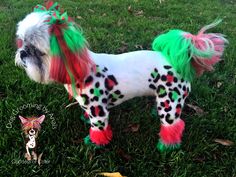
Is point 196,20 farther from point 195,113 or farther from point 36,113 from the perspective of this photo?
point 36,113

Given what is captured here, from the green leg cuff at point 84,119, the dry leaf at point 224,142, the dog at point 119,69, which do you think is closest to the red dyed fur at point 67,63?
the dog at point 119,69

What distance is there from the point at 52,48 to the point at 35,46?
0.12 meters

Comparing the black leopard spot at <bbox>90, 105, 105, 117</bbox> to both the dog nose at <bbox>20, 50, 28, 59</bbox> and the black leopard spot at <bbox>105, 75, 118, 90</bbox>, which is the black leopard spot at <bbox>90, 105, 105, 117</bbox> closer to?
the black leopard spot at <bbox>105, 75, 118, 90</bbox>

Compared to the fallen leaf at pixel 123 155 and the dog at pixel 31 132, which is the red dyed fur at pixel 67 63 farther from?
the fallen leaf at pixel 123 155

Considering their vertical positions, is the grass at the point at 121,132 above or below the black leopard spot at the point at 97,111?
below

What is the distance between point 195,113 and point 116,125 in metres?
0.78

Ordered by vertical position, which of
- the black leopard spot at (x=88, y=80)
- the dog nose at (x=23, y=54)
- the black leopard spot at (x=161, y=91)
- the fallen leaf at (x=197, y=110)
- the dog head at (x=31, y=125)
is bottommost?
the fallen leaf at (x=197, y=110)

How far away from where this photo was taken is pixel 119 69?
2500mm

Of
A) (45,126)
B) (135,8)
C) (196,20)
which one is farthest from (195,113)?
(135,8)

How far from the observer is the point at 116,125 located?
10.1 feet

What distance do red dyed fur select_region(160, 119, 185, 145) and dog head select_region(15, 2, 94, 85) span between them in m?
0.85

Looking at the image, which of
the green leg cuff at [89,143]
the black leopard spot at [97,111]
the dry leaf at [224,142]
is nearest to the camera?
the black leopard spot at [97,111]

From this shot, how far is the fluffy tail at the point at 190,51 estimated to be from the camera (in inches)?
96.3

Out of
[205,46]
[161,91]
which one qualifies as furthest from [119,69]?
[205,46]
